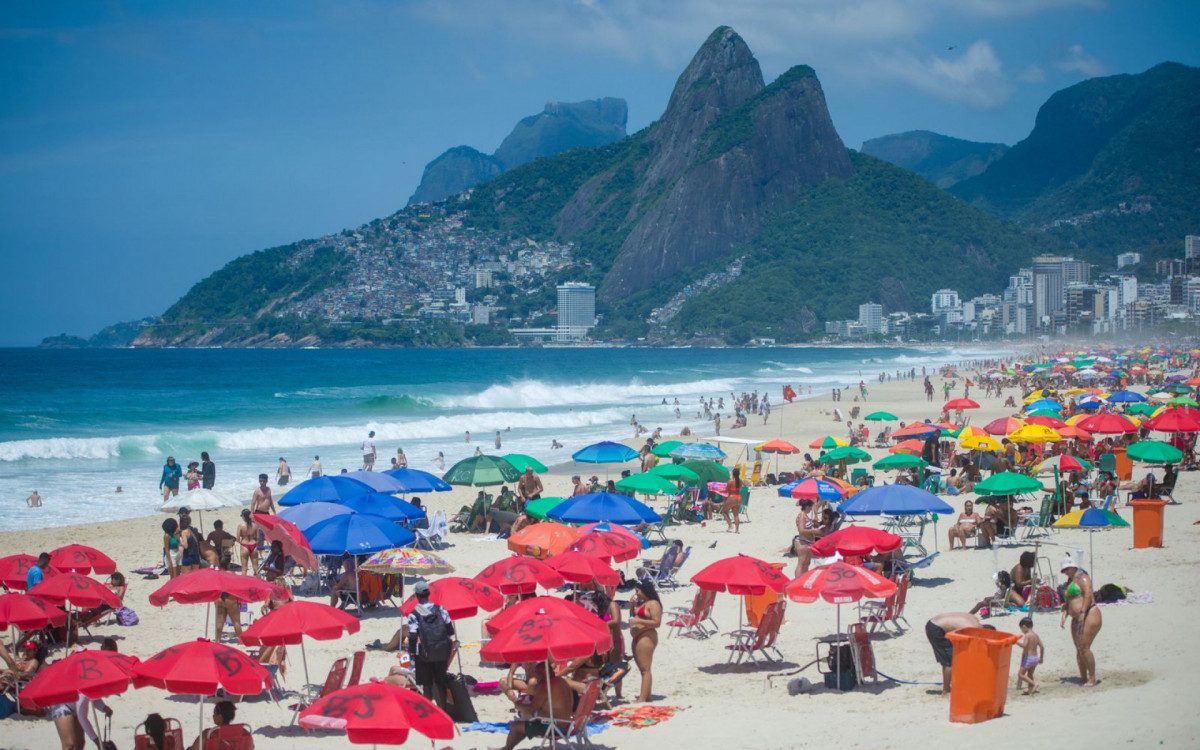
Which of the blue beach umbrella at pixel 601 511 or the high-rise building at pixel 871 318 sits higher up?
the high-rise building at pixel 871 318

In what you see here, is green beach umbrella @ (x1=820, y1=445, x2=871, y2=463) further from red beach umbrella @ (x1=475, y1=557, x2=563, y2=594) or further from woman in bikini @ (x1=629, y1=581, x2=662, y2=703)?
woman in bikini @ (x1=629, y1=581, x2=662, y2=703)

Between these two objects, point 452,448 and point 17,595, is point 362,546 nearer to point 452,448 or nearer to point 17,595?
point 17,595

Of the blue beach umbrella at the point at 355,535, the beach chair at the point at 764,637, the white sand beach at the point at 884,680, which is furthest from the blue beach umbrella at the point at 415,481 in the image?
the beach chair at the point at 764,637

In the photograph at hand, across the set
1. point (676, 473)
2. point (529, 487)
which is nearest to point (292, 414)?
point (529, 487)

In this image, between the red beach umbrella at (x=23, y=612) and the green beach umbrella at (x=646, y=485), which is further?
the green beach umbrella at (x=646, y=485)

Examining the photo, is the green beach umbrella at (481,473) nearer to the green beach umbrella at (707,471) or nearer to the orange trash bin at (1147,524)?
the green beach umbrella at (707,471)

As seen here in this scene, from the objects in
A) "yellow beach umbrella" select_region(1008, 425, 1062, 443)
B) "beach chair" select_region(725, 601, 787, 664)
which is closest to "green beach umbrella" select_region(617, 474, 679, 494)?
"beach chair" select_region(725, 601, 787, 664)
